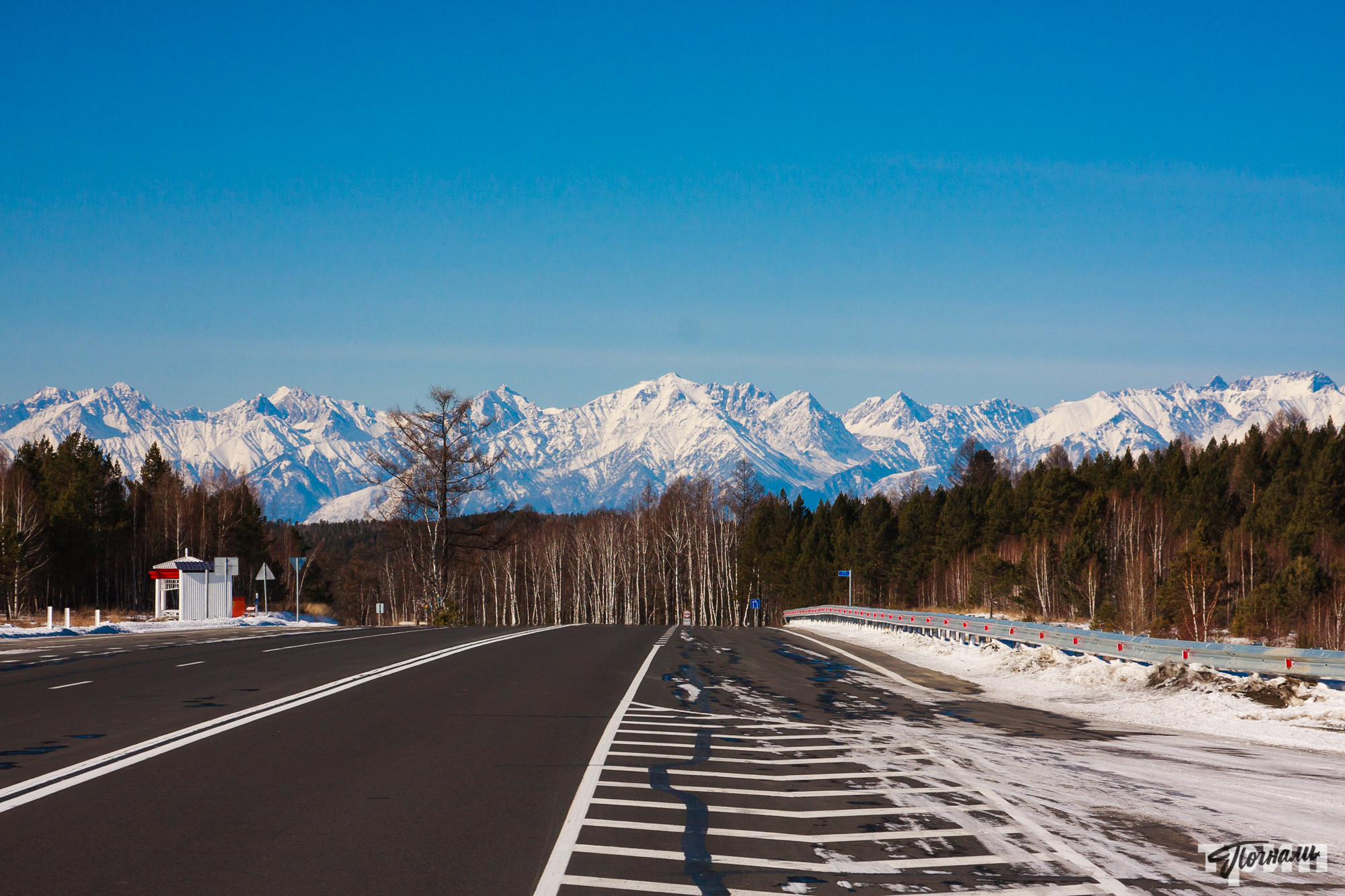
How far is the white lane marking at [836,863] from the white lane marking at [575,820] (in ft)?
0.53

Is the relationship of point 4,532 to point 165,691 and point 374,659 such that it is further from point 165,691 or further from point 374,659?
point 165,691

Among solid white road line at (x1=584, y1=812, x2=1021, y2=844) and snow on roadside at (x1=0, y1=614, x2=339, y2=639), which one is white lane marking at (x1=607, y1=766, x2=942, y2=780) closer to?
solid white road line at (x1=584, y1=812, x2=1021, y2=844)

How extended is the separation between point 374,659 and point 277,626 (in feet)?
85.8

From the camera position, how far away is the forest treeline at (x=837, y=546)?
56406mm

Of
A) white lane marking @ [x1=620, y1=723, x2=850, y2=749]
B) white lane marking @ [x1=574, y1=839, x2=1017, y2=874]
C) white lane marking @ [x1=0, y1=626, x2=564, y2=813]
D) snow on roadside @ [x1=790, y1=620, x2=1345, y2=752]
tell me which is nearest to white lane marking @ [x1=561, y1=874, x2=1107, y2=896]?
white lane marking @ [x1=574, y1=839, x2=1017, y2=874]

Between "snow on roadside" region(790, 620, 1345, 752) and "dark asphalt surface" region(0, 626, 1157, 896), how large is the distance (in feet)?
4.27

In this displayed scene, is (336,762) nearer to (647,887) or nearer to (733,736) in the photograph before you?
(733,736)

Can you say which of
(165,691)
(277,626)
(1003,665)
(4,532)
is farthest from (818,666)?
(4,532)

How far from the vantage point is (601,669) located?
2059 centimetres

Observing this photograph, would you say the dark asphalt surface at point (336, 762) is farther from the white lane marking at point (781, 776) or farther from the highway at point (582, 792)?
the white lane marking at point (781, 776)

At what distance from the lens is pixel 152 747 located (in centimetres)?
1033

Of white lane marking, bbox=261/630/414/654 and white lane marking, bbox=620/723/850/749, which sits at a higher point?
white lane marking, bbox=620/723/850/749

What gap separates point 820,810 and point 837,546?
10416 cm

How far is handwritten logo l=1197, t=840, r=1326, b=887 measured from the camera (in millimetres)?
6785
